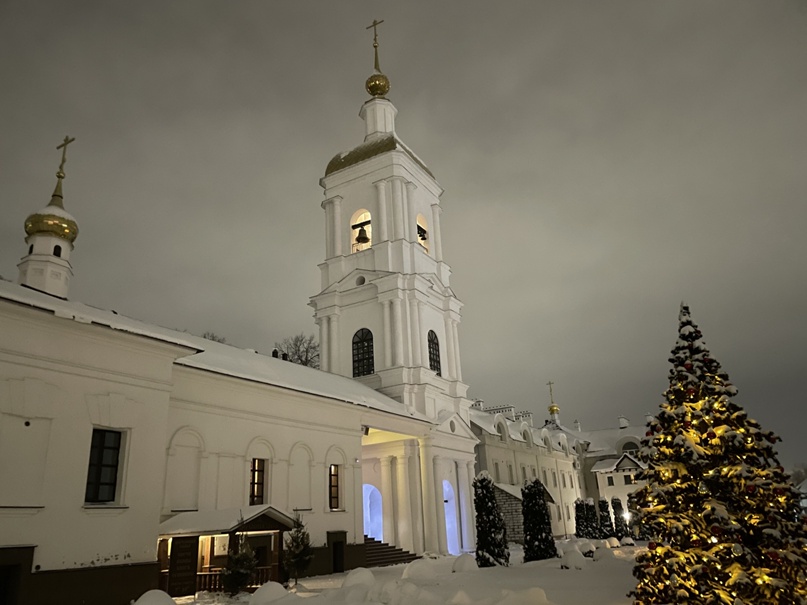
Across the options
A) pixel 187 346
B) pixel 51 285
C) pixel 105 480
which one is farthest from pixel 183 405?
pixel 51 285

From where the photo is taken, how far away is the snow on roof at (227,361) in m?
13.1

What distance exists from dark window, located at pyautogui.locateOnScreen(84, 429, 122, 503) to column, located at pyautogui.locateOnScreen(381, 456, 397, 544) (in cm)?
1558

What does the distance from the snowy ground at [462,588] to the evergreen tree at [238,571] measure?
248 millimetres

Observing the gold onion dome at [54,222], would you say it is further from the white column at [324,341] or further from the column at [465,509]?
the column at [465,509]

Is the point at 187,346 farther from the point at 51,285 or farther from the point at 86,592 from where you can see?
the point at 51,285


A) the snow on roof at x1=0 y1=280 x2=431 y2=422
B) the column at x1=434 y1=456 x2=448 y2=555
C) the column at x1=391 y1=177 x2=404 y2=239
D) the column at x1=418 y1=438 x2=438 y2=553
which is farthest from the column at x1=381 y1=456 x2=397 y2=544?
the column at x1=391 y1=177 x2=404 y2=239

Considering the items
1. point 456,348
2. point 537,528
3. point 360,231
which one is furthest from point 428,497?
point 360,231

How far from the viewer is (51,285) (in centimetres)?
1945

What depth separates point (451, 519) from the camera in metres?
29.2

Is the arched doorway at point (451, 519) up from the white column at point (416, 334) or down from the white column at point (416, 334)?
down

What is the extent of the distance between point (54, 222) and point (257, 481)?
1086 cm

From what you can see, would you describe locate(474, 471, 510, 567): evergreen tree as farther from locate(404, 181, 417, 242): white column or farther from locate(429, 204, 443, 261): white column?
locate(429, 204, 443, 261): white column

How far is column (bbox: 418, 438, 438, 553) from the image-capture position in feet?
86.3

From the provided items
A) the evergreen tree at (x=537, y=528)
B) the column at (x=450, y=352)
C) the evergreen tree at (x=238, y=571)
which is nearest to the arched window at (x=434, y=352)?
the column at (x=450, y=352)
